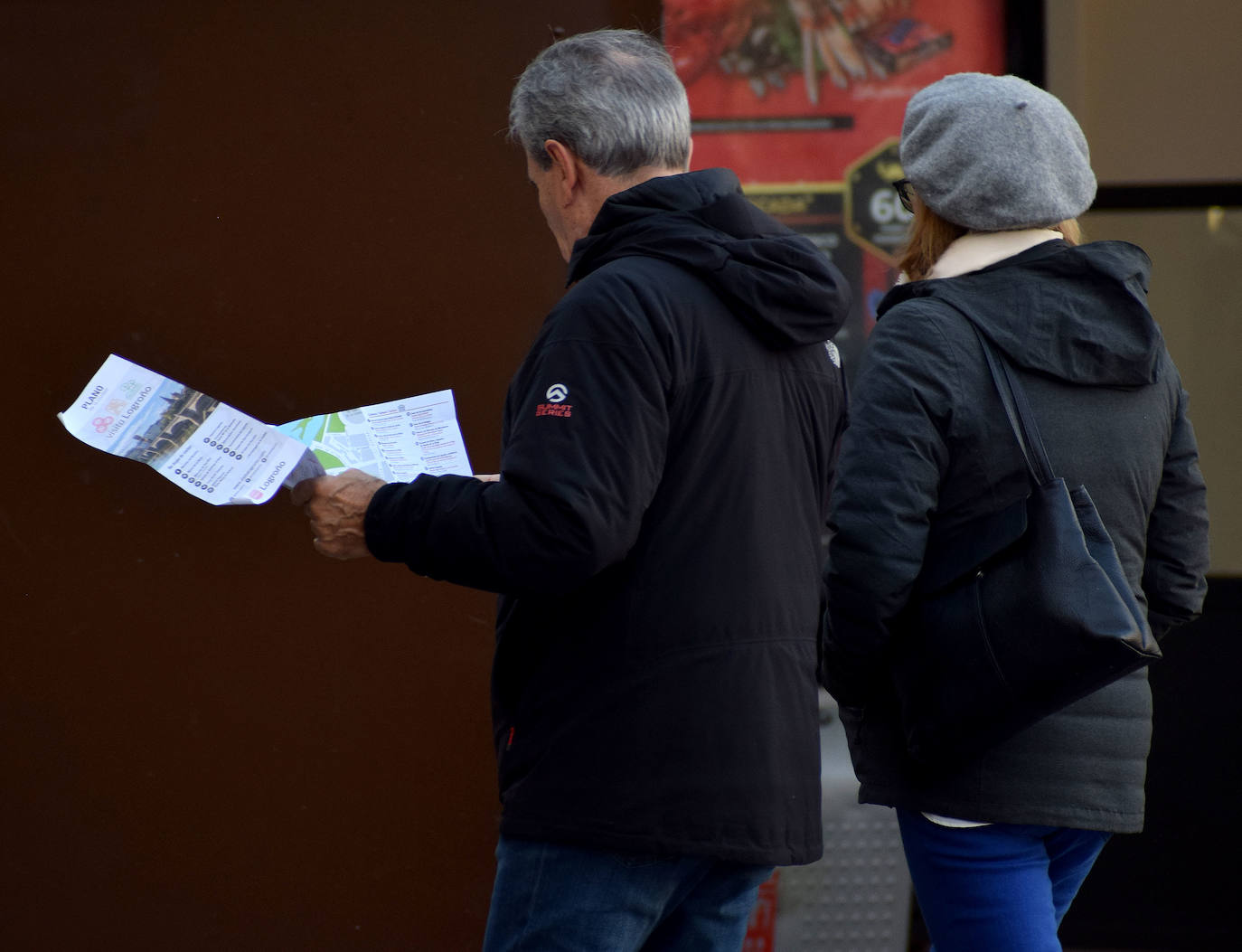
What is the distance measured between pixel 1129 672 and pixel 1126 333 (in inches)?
18.7

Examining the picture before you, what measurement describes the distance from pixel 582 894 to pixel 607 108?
1042 mm

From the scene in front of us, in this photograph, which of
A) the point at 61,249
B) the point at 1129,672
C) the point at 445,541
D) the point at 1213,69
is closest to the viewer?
the point at 445,541

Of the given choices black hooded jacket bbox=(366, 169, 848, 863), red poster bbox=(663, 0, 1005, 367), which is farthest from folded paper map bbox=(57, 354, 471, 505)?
red poster bbox=(663, 0, 1005, 367)

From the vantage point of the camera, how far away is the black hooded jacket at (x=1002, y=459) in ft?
6.20

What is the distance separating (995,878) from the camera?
1.95m

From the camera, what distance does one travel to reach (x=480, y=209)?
2.94 metres

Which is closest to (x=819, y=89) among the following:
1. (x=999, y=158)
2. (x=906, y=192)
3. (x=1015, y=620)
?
(x=906, y=192)

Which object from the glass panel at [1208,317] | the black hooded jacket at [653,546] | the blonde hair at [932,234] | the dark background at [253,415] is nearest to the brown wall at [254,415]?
the dark background at [253,415]

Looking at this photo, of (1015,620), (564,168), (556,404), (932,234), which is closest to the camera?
(556,404)

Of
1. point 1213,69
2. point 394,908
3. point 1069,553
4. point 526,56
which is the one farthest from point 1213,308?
point 394,908

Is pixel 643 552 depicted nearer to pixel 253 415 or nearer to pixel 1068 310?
pixel 1068 310

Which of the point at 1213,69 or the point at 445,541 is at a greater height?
the point at 445,541

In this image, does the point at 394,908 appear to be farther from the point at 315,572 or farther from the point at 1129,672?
the point at 1129,672

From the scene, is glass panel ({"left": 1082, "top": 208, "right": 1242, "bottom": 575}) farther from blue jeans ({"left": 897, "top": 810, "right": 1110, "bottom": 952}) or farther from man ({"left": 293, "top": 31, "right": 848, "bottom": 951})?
man ({"left": 293, "top": 31, "right": 848, "bottom": 951})
